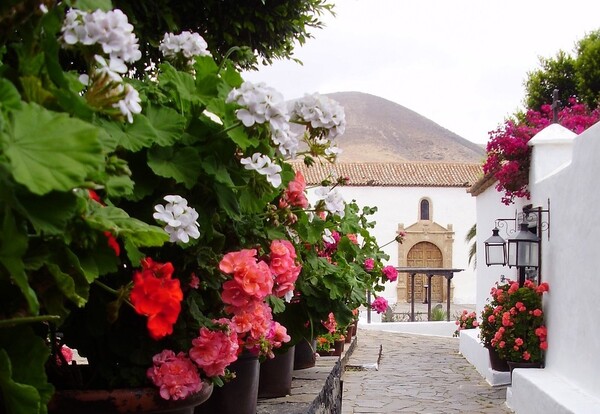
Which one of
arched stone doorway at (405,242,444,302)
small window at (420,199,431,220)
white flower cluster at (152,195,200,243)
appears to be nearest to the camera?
white flower cluster at (152,195,200,243)

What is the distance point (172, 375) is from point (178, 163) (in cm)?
49

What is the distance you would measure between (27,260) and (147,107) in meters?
0.65

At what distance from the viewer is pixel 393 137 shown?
322 feet

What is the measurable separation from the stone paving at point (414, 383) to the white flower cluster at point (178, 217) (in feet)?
19.2

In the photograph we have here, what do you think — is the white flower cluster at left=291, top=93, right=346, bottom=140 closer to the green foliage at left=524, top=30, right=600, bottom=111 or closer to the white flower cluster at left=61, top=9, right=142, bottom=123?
the white flower cluster at left=61, top=9, right=142, bottom=123

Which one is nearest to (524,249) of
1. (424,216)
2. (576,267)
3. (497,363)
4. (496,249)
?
(496,249)

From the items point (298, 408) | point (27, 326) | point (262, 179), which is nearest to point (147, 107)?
point (262, 179)

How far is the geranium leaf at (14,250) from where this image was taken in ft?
3.21

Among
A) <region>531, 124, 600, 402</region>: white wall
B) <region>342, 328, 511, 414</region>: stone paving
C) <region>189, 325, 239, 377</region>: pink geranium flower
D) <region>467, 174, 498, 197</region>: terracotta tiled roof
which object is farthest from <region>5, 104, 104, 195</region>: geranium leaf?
<region>467, 174, 498, 197</region>: terracotta tiled roof

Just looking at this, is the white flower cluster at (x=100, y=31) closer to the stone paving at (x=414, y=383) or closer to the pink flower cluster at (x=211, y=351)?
the pink flower cluster at (x=211, y=351)

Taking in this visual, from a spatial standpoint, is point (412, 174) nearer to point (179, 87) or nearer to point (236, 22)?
point (236, 22)

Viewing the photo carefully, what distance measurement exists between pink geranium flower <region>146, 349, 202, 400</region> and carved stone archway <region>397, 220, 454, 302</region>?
31445mm

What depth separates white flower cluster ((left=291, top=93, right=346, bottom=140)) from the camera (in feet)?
6.38

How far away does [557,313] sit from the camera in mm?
6965
